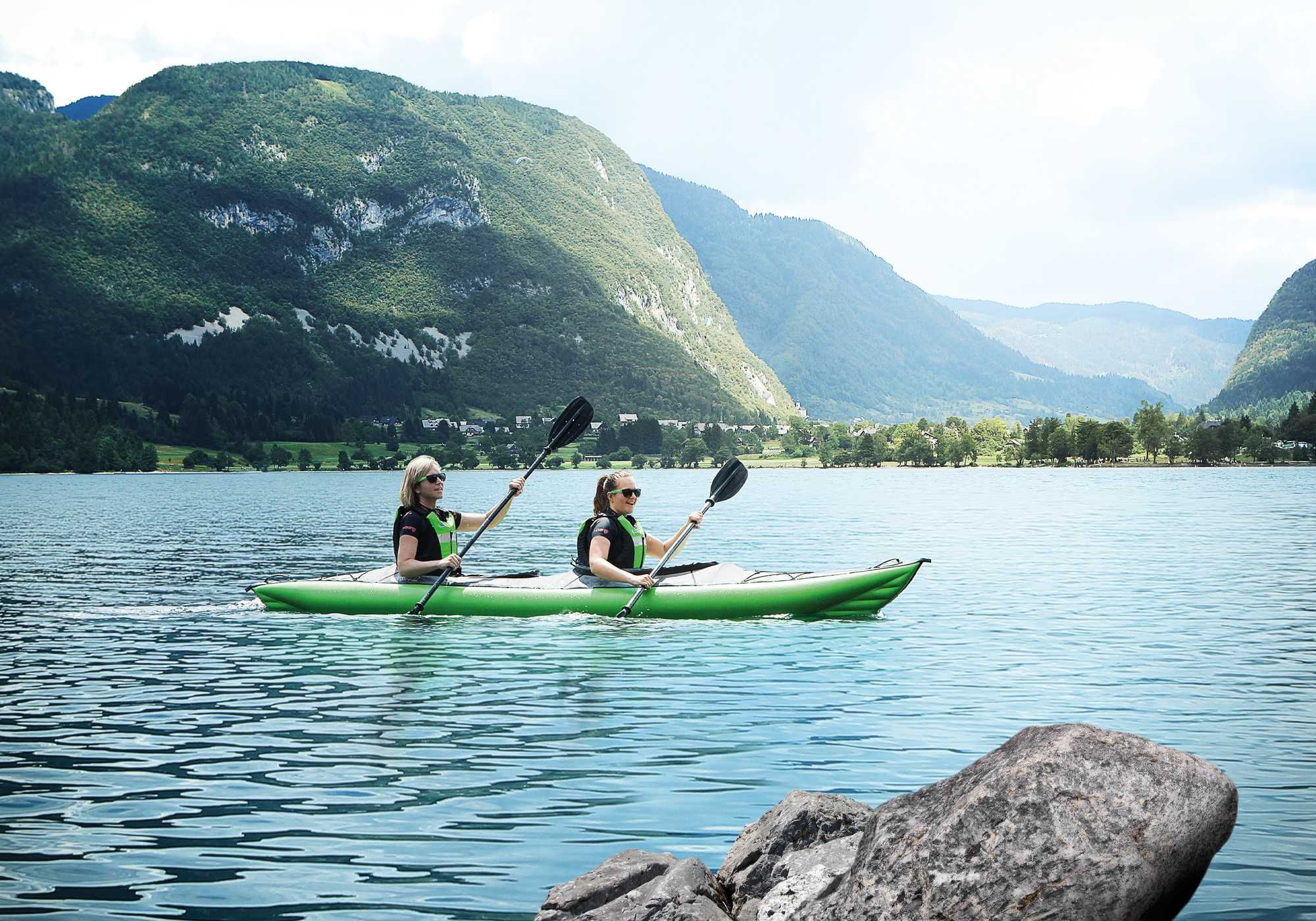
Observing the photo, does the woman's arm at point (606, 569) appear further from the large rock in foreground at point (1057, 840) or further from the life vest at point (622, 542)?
the large rock in foreground at point (1057, 840)

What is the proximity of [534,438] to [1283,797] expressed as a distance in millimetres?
156097

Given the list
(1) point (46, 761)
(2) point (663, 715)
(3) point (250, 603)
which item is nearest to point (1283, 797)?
(2) point (663, 715)

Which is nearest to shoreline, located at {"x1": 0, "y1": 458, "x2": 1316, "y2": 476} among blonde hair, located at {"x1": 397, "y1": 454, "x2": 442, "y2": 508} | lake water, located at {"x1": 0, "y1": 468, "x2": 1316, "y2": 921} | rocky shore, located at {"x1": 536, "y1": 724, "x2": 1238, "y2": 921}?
lake water, located at {"x1": 0, "y1": 468, "x2": 1316, "y2": 921}

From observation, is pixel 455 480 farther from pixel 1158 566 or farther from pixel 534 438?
pixel 1158 566

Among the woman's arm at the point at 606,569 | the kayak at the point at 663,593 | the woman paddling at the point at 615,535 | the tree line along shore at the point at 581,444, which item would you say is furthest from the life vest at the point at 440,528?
the tree line along shore at the point at 581,444

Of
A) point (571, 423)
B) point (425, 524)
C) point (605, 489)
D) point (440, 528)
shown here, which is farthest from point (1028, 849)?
point (571, 423)

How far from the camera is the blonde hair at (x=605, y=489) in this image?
15.3 m

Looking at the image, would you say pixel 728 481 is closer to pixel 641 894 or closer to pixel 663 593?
pixel 663 593

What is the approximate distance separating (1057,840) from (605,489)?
11.4m

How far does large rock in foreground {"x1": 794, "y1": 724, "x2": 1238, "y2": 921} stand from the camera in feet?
13.9

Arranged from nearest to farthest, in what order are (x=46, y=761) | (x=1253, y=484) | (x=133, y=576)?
(x=46, y=761)
(x=133, y=576)
(x=1253, y=484)

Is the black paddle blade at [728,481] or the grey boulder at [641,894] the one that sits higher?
the black paddle blade at [728,481]

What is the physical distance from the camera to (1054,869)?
13.9 feet

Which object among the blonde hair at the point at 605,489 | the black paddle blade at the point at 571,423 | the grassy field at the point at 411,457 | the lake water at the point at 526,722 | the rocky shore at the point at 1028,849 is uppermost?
the grassy field at the point at 411,457
